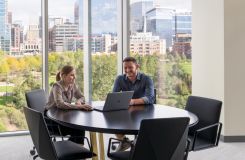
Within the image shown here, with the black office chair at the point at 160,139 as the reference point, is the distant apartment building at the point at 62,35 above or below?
above

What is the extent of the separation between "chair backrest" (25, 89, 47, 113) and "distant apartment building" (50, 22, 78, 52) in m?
1.84

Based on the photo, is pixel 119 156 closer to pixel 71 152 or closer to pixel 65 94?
pixel 71 152

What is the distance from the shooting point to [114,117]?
297cm

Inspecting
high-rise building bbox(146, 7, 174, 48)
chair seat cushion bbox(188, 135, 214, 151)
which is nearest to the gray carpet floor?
chair seat cushion bbox(188, 135, 214, 151)

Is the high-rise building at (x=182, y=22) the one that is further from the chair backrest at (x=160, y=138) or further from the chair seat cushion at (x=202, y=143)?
the chair backrest at (x=160, y=138)

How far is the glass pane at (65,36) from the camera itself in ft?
18.7

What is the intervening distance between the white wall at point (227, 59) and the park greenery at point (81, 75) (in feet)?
2.22

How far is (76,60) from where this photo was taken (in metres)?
5.90

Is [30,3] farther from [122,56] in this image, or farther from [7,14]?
[122,56]

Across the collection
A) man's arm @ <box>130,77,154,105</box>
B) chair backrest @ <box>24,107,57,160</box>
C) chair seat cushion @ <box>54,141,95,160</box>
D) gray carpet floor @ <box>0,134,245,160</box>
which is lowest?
gray carpet floor @ <box>0,134,245,160</box>

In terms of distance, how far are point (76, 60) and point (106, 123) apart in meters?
3.29

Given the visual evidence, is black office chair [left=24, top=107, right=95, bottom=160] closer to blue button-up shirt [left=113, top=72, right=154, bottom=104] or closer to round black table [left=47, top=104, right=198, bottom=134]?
round black table [left=47, top=104, right=198, bottom=134]

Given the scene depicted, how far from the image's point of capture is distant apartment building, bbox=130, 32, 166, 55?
6.00 m

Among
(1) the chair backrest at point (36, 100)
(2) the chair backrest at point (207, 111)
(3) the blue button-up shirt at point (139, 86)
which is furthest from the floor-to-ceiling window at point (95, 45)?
(2) the chair backrest at point (207, 111)
